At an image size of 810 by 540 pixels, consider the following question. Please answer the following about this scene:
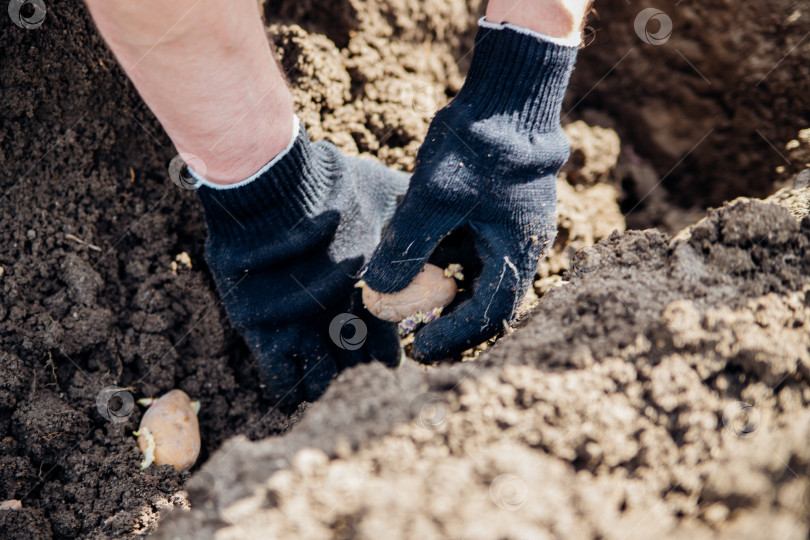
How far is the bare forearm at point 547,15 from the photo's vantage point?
137 cm

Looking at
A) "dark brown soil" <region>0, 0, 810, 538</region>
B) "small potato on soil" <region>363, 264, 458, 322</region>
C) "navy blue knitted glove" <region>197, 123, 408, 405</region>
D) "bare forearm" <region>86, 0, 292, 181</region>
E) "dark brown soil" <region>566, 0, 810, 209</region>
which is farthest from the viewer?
"dark brown soil" <region>566, 0, 810, 209</region>

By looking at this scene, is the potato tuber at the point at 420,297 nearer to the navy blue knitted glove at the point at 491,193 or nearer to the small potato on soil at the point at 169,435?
the navy blue knitted glove at the point at 491,193

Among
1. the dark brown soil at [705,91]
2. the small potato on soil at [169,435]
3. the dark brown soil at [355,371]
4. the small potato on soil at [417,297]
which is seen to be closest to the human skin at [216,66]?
the dark brown soil at [355,371]

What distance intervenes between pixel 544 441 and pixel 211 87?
1.13m

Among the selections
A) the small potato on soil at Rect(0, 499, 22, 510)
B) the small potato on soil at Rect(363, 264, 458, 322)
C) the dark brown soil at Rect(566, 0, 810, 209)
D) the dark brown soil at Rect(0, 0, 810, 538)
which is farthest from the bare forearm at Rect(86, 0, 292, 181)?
the dark brown soil at Rect(566, 0, 810, 209)

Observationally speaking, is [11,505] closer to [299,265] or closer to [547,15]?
[299,265]

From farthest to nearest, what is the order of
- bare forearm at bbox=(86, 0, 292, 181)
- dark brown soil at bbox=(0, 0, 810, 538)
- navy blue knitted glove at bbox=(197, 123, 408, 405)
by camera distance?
navy blue knitted glove at bbox=(197, 123, 408, 405)
bare forearm at bbox=(86, 0, 292, 181)
dark brown soil at bbox=(0, 0, 810, 538)

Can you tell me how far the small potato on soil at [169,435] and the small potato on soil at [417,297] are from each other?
656 mm

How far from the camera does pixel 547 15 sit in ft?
4.52

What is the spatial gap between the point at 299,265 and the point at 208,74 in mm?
628

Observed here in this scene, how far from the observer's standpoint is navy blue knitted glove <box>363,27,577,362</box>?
137 cm

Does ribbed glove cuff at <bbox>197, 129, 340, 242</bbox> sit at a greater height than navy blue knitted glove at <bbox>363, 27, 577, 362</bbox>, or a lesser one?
lesser

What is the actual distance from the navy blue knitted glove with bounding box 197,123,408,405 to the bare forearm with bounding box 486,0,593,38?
2.23ft

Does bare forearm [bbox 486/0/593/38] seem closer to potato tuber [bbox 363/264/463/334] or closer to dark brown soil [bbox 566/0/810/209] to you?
potato tuber [bbox 363/264/463/334]
